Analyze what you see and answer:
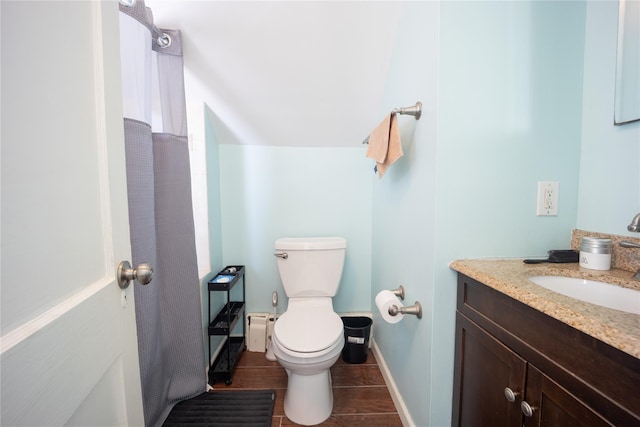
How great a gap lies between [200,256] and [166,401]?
77 centimetres

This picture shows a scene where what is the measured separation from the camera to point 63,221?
0.40 m

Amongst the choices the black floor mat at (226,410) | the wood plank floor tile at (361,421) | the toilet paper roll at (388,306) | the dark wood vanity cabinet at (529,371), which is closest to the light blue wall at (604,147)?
the dark wood vanity cabinet at (529,371)

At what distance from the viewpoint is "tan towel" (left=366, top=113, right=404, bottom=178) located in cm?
100

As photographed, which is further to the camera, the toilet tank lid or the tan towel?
the toilet tank lid

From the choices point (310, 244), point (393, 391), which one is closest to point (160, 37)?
point (310, 244)

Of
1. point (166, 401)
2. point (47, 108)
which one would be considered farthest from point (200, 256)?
point (47, 108)

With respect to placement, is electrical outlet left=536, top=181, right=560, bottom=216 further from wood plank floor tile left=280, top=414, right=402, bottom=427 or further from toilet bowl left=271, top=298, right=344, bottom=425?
wood plank floor tile left=280, top=414, right=402, bottom=427

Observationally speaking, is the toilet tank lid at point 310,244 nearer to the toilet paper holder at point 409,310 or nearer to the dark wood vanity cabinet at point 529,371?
the toilet paper holder at point 409,310

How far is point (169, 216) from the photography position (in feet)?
3.78

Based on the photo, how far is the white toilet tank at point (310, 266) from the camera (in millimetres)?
1546

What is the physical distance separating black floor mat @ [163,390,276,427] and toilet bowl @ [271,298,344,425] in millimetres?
128

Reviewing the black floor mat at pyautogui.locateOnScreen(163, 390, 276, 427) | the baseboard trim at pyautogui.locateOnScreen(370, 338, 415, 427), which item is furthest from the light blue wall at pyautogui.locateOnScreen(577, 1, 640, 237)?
the black floor mat at pyautogui.locateOnScreen(163, 390, 276, 427)

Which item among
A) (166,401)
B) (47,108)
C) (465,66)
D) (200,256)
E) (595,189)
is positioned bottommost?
(166,401)

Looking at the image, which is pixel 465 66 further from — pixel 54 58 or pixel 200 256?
pixel 200 256
